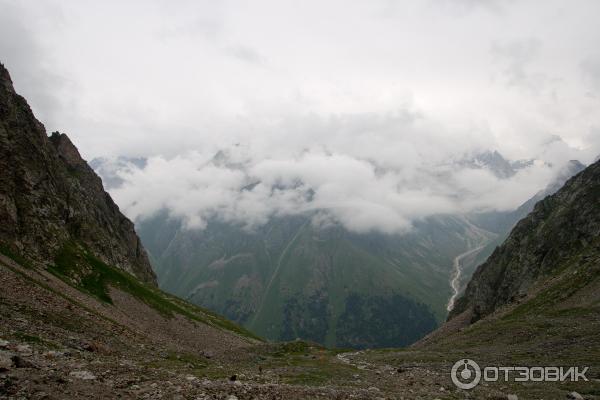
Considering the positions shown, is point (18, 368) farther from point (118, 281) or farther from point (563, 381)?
point (118, 281)

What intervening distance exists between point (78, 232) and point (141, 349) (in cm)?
7267

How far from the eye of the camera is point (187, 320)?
92.6 m

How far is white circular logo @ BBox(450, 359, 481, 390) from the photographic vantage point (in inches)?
1159

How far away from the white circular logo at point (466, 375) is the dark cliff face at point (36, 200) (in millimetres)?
60561

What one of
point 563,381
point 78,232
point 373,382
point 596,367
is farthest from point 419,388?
point 78,232

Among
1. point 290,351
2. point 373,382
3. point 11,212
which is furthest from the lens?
point 11,212

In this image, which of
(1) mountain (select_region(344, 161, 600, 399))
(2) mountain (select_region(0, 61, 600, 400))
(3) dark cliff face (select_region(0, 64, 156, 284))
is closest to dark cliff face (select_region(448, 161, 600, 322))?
(1) mountain (select_region(344, 161, 600, 399))

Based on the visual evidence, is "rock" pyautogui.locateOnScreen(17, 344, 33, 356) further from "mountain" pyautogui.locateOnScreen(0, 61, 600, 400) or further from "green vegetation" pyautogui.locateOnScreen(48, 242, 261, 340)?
"green vegetation" pyautogui.locateOnScreen(48, 242, 261, 340)

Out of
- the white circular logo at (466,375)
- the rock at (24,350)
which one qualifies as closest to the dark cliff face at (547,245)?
the white circular logo at (466,375)

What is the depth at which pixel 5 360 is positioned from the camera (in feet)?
58.7

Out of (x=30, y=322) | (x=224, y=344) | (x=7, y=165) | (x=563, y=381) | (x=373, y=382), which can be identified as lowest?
(x=224, y=344)
